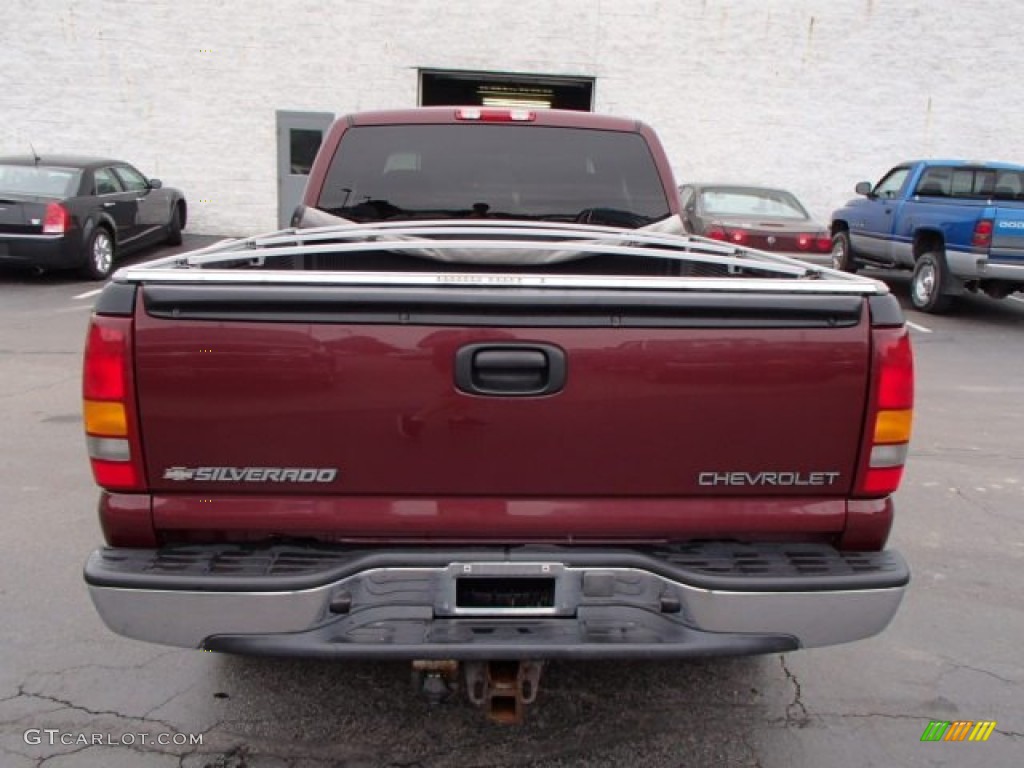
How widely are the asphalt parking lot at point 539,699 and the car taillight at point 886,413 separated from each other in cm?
104

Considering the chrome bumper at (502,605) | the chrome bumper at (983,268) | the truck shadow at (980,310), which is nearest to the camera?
the chrome bumper at (502,605)

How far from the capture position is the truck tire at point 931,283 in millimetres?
11203

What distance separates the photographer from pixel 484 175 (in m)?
4.18

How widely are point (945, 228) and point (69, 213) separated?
11.5 metres

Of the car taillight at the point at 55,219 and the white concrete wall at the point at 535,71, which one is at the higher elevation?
the white concrete wall at the point at 535,71

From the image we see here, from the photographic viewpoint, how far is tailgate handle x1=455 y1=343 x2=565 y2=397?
7.48 ft

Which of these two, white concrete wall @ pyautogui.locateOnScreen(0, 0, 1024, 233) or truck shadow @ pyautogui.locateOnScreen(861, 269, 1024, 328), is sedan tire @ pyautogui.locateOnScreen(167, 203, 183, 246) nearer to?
white concrete wall @ pyautogui.locateOnScreen(0, 0, 1024, 233)

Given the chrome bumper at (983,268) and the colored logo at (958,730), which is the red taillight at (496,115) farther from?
the chrome bumper at (983,268)

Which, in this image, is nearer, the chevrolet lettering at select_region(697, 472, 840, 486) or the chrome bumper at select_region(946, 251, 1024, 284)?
the chevrolet lettering at select_region(697, 472, 840, 486)

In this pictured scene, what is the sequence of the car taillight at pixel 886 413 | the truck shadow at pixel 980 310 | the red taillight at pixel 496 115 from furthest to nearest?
the truck shadow at pixel 980 310 → the red taillight at pixel 496 115 → the car taillight at pixel 886 413

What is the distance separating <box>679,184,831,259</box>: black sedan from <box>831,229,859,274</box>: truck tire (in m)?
2.03

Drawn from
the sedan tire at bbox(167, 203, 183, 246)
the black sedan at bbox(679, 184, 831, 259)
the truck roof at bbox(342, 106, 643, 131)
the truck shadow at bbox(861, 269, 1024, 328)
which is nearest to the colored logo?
the truck roof at bbox(342, 106, 643, 131)

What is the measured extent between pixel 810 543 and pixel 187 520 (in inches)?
71.3

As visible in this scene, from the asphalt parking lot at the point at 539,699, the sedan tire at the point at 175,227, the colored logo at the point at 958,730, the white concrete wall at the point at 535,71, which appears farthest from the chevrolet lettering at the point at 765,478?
the white concrete wall at the point at 535,71
